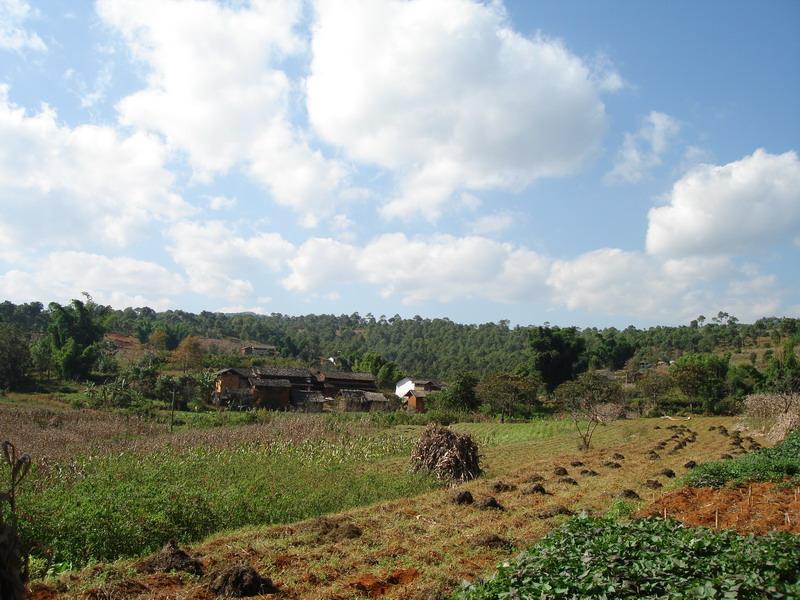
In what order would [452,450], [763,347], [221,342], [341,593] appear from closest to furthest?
[341,593], [452,450], [763,347], [221,342]

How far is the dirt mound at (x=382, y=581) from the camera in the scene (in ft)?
23.9

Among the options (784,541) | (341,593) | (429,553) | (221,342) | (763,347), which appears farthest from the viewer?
(221,342)

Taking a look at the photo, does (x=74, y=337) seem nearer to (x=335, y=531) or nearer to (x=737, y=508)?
(x=335, y=531)

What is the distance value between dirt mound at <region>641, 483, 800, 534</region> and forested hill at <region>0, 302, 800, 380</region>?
45.7m

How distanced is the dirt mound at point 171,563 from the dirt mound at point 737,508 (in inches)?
317

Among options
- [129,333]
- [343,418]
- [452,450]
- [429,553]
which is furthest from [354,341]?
[429,553]

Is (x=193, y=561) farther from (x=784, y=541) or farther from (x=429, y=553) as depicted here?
(x=784, y=541)

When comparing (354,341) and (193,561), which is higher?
(354,341)

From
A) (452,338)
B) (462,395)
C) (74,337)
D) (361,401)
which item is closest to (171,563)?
(462,395)

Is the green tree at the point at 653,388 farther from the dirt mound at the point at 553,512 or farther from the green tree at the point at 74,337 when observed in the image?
the green tree at the point at 74,337

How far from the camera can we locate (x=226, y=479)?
14.1m

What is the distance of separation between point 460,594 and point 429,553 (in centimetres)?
286

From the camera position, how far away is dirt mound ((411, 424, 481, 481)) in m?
17.3

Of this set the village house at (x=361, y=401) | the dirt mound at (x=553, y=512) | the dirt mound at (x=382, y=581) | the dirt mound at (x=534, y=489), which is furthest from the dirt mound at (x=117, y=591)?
the village house at (x=361, y=401)
